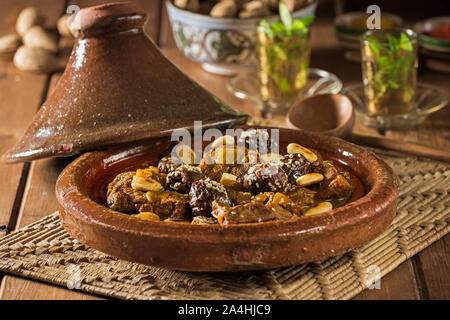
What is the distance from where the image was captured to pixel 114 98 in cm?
143

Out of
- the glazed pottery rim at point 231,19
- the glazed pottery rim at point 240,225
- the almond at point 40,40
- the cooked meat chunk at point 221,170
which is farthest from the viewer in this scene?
the almond at point 40,40

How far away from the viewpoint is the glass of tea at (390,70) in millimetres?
1729

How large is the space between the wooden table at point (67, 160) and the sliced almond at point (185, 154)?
0.92ft

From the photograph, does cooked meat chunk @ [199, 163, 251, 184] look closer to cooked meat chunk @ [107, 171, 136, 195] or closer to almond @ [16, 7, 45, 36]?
cooked meat chunk @ [107, 171, 136, 195]

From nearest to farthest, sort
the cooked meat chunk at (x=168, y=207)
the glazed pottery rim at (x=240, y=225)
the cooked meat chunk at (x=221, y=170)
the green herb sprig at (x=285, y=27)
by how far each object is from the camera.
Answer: the glazed pottery rim at (x=240, y=225)
the cooked meat chunk at (x=168, y=207)
the cooked meat chunk at (x=221, y=170)
the green herb sprig at (x=285, y=27)

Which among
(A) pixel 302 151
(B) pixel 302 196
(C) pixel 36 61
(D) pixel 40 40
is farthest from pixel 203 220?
(D) pixel 40 40

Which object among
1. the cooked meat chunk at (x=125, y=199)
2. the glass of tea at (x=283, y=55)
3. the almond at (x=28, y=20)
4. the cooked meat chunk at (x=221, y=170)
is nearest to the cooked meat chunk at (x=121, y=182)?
the cooked meat chunk at (x=125, y=199)

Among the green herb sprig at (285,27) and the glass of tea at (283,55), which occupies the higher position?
the green herb sprig at (285,27)

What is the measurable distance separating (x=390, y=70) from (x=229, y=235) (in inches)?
34.5

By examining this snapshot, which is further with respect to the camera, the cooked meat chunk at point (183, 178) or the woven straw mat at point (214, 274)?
the cooked meat chunk at point (183, 178)

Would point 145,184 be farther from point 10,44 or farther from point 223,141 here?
point 10,44

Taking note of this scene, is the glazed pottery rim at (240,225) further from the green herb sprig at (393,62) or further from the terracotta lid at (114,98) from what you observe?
the green herb sprig at (393,62)

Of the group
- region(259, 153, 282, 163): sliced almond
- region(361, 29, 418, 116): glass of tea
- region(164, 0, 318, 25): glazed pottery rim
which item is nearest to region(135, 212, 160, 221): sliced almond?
region(259, 153, 282, 163): sliced almond

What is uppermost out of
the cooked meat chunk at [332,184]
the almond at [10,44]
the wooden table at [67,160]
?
the cooked meat chunk at [332,184]
